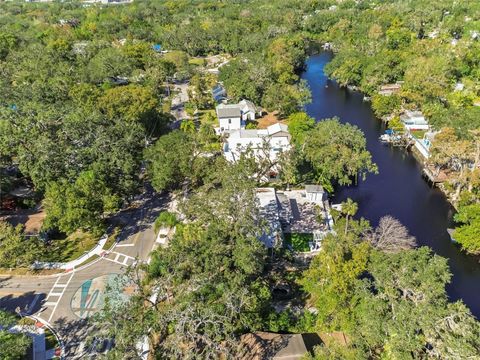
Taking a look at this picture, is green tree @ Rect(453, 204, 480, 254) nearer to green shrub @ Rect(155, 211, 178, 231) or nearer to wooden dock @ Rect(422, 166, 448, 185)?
wooden dock @ Rect(422, 166, 448, 185)

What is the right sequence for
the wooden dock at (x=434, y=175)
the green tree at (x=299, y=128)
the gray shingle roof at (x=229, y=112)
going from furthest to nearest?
the gray shingle roof at (x=229, y=112) → the green tree at (x=299, y=128) → the wooden dock at (x=434, y=175)

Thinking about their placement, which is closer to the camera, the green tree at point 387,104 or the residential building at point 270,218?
the residential building at point 270,218

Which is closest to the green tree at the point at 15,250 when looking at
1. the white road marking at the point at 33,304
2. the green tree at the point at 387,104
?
the white road marking at the point at 33,304

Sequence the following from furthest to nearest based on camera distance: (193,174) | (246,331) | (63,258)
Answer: (193,174), (63,258), (246,331)

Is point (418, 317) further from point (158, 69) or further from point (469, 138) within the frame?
point (158, 69)

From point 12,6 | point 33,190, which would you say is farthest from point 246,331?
point 12,6

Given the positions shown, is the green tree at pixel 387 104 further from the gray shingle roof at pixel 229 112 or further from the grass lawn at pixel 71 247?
the grass lawn at pixel 71 247
